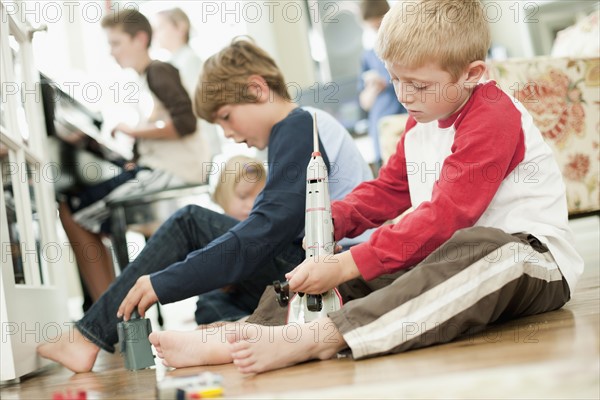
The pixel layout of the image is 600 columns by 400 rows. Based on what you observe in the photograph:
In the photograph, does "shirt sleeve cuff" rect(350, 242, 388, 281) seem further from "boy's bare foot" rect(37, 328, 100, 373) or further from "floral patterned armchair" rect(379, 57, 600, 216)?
"floral patterned armchair" rect(379, 57, 600, 216)

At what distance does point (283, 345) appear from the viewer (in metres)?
0.97

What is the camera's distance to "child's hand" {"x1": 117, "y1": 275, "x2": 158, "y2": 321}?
4.23 ft

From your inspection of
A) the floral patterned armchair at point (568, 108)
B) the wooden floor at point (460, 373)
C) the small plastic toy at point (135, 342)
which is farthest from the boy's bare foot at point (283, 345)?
the floral patterned armchair at point (568, 108)

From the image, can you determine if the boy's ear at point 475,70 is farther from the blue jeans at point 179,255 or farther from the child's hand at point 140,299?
the child's hand at point 140,299

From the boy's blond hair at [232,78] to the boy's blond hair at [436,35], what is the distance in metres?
0.40

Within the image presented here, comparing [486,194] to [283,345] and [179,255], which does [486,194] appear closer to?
[283,345]

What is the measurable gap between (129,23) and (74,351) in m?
1.73

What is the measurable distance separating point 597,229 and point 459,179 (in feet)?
8.50

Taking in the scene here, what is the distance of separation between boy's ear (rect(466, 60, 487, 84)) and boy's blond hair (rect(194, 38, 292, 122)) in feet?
1.56

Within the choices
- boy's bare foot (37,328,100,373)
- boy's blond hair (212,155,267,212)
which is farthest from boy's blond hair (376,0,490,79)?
boy's blond hair (212,155,267,212)

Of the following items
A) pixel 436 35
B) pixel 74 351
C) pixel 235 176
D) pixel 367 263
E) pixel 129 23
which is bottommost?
pixel 74 351

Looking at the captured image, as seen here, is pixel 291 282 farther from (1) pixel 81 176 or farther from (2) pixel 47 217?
(1) pixel 81 176

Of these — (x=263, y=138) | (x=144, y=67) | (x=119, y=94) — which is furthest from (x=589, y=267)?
(x=119, y=94)

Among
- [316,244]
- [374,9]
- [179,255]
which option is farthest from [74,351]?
[374,9]
